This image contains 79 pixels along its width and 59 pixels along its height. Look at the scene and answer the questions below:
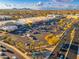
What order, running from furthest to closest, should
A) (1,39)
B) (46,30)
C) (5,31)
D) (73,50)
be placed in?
(46,30) → (5,31) → (1,39) → (73,50)

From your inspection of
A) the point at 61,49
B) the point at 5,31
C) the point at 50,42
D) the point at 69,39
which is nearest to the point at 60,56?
the point at 61,49

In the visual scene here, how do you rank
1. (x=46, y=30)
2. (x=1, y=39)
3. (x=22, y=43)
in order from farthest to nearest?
1. (x=46, y=30)
2. (x=1, y=39)
3. (x=22, y=43)

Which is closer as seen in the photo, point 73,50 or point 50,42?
point 73,50

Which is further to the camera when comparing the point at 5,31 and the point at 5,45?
the point at 5,31

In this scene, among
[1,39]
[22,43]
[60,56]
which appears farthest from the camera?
[1,39]

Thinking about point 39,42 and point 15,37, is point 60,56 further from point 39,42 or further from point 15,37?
point 15,37

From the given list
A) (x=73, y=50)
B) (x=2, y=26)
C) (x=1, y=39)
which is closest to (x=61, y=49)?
(x=73, y=50)

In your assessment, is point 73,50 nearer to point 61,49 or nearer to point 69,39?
point 61,49

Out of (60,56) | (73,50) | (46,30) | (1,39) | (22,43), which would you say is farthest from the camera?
(46,30)
